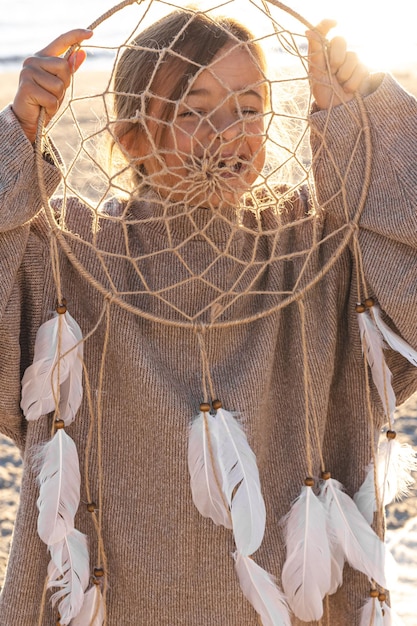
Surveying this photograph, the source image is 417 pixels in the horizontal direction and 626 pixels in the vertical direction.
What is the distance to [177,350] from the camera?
6.17ft

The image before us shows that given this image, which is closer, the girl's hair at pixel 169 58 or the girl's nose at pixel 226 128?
the girl's nose at pixel 226 128

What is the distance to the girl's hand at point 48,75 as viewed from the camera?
65.3 inches

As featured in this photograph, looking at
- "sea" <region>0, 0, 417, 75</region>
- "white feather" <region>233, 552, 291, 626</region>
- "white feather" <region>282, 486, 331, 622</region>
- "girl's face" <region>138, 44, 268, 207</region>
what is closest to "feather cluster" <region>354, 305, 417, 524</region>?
"white feather" <region>282, 486, 331, 622</region>

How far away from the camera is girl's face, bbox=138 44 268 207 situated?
1.76 m

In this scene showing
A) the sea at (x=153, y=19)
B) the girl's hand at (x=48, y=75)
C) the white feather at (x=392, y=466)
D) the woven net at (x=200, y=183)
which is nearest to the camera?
the girl's hand at (x=48, y=75)

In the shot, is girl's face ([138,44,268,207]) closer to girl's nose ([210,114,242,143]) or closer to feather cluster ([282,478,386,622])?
girl's nose ([210,114,242,143])

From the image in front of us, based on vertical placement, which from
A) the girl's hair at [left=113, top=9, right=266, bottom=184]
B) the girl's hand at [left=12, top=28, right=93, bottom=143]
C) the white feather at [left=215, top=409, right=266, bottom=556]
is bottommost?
the white feather at [left=215, top=409, right=266, bottom=556]

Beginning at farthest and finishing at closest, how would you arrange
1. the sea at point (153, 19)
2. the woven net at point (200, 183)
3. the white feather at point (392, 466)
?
the sea at point (153, 19), the white feather at point (392, 466), the woven net at point (200, 183)

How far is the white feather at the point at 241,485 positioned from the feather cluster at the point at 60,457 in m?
0.30

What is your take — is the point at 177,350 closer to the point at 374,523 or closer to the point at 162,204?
the point at 162,204

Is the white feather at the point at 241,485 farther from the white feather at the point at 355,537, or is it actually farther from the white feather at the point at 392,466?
the white feather at the point at 392,466

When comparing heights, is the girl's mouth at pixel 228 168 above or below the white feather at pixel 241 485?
above

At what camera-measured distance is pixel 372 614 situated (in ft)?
6.10

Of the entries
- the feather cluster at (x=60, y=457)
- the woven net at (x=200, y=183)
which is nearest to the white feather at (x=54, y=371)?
the feather cluster at (x=60, y=457)
